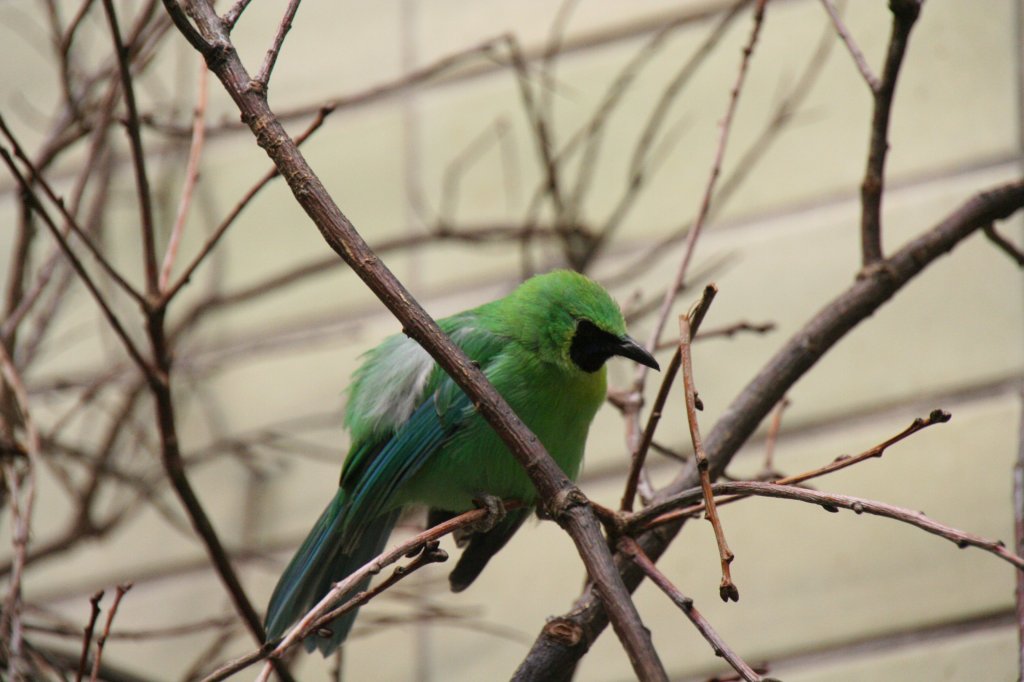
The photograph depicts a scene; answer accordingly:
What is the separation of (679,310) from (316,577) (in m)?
1.98

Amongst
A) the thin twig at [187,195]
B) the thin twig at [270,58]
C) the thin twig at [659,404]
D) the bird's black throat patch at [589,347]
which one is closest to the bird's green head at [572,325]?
the bird's black throat patch at [589,347]

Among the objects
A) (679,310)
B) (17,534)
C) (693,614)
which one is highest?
(679,310)

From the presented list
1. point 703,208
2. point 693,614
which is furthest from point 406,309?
point 703,208

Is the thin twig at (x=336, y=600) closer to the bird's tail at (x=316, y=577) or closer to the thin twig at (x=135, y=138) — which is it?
the bird's tail at (x=316, y=577)

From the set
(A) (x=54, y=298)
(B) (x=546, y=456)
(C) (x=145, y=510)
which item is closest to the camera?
(B) (x=546, y=456)

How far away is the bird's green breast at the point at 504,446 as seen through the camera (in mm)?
2551

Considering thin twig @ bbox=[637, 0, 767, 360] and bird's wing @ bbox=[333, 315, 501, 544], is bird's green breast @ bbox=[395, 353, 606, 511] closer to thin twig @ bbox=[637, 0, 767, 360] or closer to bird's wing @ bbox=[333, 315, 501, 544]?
bird's wing @ bbox=[333, 315, 501, 544]

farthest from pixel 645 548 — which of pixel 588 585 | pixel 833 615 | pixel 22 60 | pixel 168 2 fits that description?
pixel 22 60

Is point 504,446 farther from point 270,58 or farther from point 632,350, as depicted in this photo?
point 270,58

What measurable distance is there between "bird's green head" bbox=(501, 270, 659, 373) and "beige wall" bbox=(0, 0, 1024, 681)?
86cm

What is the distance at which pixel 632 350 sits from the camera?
256cm

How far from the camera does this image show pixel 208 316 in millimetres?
4504

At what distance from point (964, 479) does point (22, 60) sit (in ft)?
14.2

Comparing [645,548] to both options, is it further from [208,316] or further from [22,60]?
[22,60]
